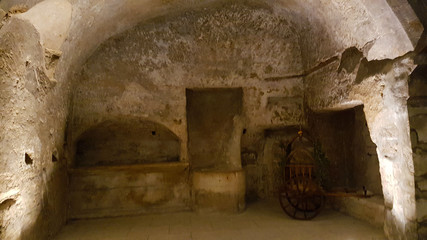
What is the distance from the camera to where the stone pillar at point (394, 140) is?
2.65 meters

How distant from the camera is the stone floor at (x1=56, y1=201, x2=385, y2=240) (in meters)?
3.37

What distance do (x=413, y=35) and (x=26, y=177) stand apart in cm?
381

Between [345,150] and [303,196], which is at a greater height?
[345,150]

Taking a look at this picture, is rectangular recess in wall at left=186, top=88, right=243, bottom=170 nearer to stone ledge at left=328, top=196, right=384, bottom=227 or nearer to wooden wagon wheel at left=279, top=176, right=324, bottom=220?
wooden wagon wheel at left=279, top=176, right=324, bottom=220

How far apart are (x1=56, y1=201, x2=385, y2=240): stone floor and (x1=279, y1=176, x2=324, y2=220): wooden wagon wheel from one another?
5.2 inches

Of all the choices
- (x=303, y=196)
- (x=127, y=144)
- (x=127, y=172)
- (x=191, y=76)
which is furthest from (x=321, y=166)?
(x=127, y=144)

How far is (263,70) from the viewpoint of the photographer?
4.61m

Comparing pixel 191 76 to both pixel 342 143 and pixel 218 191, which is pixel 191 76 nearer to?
pixel 218 191

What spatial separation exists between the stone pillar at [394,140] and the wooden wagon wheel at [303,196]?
1.06 metres

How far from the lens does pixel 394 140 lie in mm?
2830

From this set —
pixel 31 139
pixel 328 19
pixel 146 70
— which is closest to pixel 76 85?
pixel 146 70

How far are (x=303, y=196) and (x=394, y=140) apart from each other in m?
1.63

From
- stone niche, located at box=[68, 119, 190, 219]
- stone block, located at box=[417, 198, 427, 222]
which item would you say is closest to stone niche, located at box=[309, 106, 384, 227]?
stone block, located at box=[417, 198, 427, 222]

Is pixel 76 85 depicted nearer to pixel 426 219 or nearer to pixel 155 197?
pixel 155 197
